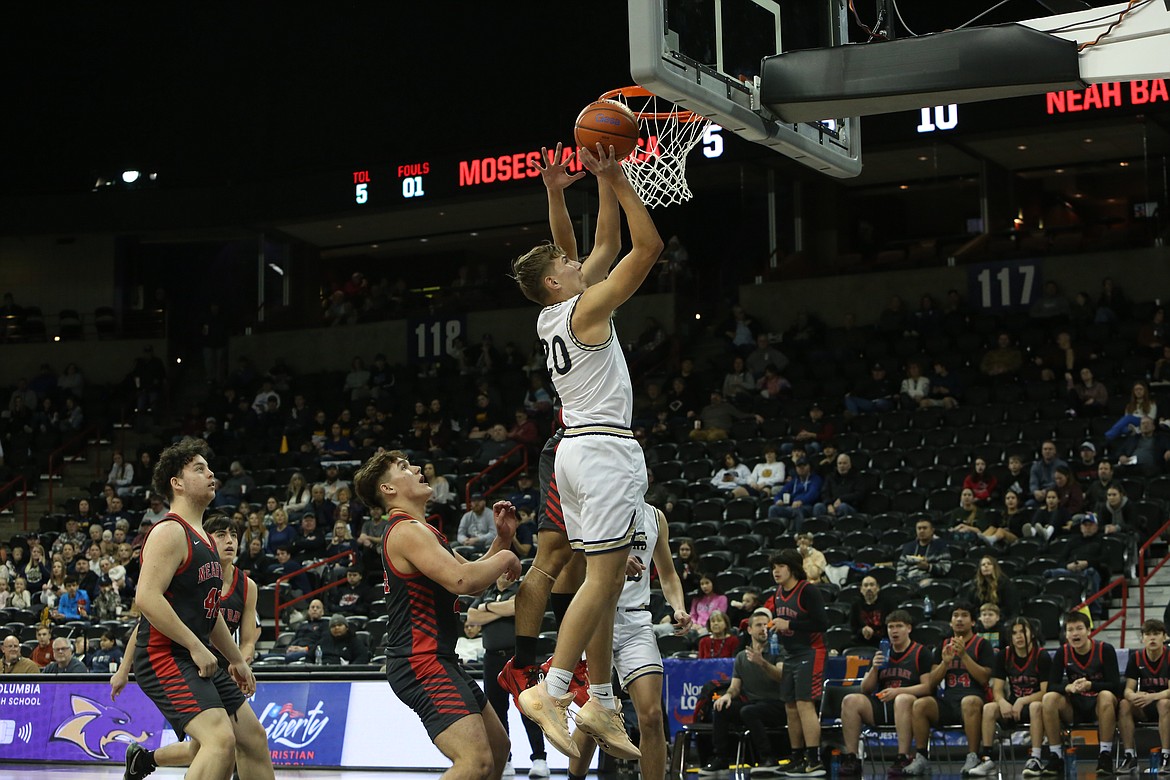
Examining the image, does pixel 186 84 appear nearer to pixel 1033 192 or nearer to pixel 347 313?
pixel 347 313

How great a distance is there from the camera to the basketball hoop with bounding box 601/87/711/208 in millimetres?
7996

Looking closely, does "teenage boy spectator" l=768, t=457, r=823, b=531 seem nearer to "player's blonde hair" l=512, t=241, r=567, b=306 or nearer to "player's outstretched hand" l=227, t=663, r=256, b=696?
"player's outstretched hand" l=227, t=663, r=256, b=696

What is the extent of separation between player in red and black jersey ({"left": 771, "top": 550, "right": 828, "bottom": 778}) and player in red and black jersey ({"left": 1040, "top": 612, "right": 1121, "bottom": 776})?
6.05 feet

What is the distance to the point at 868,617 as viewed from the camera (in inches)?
537

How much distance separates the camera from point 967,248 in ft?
78.9

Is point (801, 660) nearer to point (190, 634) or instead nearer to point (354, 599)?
Answer: point (190, 634)

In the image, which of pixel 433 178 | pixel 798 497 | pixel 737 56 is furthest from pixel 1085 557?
pixel 433 178

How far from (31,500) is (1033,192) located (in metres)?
19.6

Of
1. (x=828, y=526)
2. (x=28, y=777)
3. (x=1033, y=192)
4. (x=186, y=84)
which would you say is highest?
(x=186, y=84)

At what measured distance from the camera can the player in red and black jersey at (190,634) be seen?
660 cm

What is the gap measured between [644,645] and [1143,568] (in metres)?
8.66

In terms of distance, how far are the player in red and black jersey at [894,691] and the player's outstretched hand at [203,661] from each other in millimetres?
6745

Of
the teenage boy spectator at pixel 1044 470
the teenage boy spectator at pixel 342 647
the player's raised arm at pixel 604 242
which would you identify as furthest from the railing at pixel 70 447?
the player's raised arm at pixel 604 242

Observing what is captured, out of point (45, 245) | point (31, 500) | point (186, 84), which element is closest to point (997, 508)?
point (31, 500)
